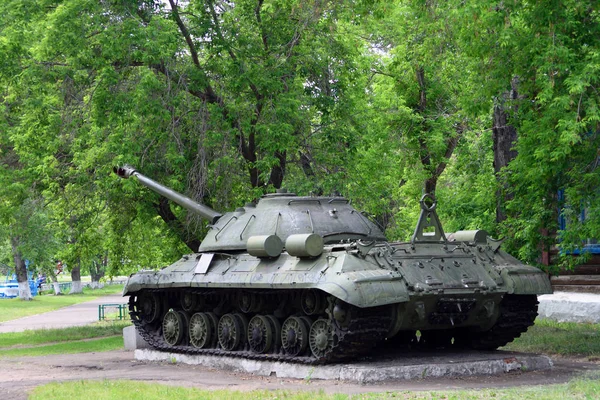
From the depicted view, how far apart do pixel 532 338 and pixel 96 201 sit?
37.7ft

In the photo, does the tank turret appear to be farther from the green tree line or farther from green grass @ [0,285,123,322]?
green grass @ [0,285,123,322]

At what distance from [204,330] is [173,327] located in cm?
105

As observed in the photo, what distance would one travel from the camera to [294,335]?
14609 mm

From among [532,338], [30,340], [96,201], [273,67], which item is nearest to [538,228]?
[532,338]

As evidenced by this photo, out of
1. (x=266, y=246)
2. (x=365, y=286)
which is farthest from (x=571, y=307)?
(x=365, y=286)

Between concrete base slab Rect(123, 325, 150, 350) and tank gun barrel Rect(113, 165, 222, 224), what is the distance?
2645 mm

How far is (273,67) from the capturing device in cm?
2166

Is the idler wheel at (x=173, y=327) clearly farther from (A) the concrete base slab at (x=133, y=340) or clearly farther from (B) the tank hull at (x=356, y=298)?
(A) the concrete base slab at (x=133, y=340)

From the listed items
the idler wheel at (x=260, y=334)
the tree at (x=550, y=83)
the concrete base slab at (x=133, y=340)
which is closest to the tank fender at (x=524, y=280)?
the tree at (x=550, y=83)

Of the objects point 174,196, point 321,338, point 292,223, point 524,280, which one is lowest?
point 321,338

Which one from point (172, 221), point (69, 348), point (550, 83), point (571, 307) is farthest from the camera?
point (172, 221)

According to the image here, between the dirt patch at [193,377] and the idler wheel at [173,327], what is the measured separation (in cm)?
66

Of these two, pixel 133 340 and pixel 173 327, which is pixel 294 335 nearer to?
pixel 173 327

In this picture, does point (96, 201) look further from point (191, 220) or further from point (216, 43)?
point (216, 43)
